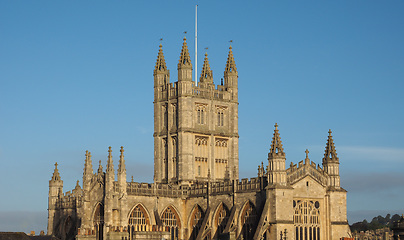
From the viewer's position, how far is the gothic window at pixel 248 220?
91.2 metres

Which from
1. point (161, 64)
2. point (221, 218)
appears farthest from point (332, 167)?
point (161, 64)

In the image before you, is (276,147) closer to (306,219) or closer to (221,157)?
(306,219)

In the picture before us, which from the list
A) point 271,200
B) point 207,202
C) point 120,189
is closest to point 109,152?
point 120,189

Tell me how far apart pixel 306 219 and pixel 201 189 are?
48.1ft

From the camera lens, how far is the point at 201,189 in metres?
99.8

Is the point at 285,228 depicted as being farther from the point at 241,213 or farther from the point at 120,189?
the point at 120,189

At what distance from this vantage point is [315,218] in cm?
9169

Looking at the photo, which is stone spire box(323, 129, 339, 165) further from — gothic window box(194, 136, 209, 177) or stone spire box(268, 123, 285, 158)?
gothic window box(194, 136, 209, 177)

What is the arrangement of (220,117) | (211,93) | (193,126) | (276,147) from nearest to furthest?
1. (276,147)
2. (193,126)
3. (211,93)
4. (220,117)

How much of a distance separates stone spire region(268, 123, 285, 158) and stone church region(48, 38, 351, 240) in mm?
106

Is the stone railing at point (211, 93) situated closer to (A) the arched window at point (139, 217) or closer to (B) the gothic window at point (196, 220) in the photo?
(B) the gothic window at point (196, 220)

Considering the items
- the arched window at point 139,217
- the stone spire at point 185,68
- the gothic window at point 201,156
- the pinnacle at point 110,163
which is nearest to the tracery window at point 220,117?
the gothic window at point 201,156

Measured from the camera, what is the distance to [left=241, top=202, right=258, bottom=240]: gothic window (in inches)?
3593

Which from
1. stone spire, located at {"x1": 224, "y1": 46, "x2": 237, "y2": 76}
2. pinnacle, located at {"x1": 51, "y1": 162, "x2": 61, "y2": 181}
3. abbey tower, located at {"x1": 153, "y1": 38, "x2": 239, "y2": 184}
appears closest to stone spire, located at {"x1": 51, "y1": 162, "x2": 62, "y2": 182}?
pinnacle, located at {"x1": 51, "y1": 162, "x2": 61, "y2": 181}
